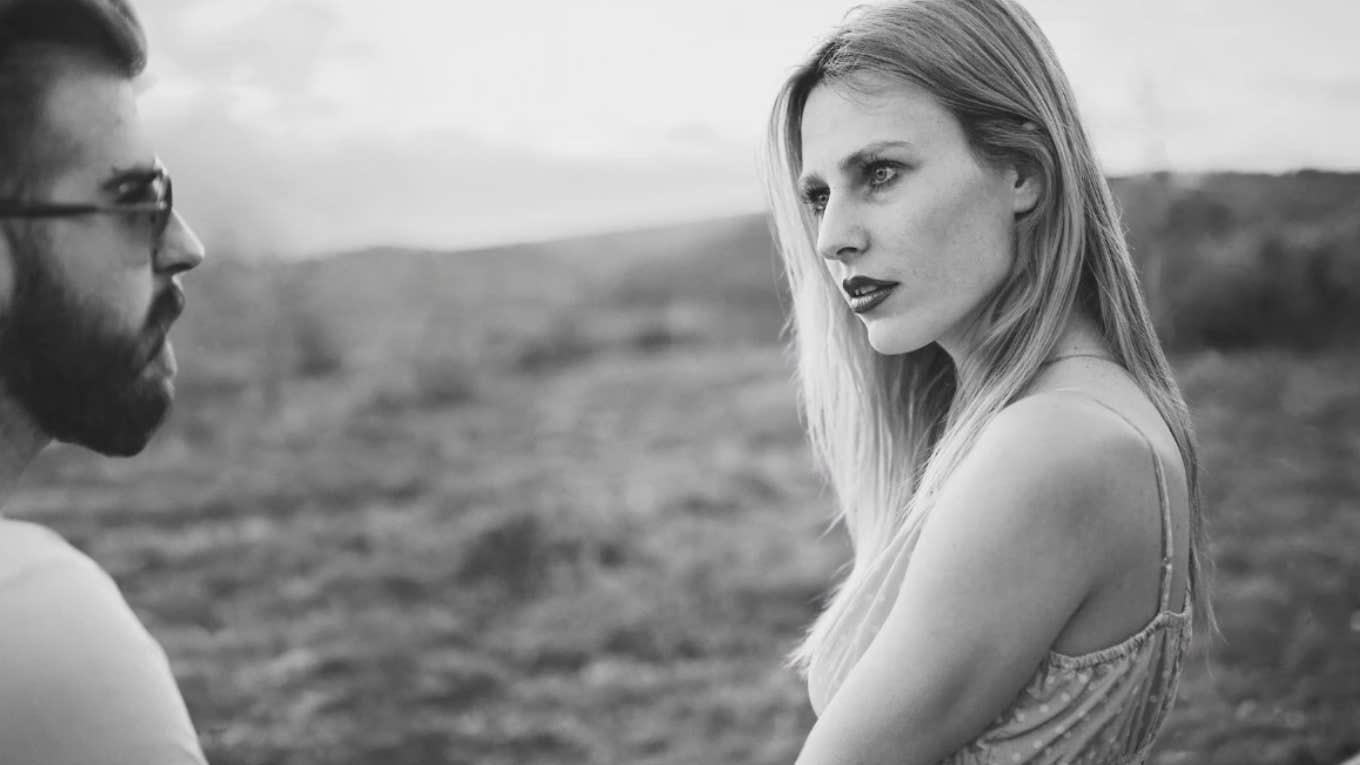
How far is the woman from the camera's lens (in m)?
1.58

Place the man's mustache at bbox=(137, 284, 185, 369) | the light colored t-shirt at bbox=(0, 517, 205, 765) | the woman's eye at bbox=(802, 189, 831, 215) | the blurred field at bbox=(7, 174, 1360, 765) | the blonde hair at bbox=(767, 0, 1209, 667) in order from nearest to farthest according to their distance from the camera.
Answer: the light colored t-shirt at bbox=(0, 517, 205, 765) < the man's mustache at bbox=(137, 284, 185, 369) < the blonde hair at bbox=(767, 0, 1209, 667) < the woman's eye at bbox=(802, 189, 831, 215) < the blurred field at bbox=(7, 174, 1360, 765)

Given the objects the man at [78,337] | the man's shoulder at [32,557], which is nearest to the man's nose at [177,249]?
the man at [78,337]

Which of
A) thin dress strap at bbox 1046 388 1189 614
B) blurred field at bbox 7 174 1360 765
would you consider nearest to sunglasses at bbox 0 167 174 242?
thin dress strap at bbox 1046 388 1189 614

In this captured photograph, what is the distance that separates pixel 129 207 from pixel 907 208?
112 centimetres

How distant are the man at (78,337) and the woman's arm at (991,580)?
0.91m

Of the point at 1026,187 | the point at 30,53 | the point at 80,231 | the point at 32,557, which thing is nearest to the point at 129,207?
the point at 80,231

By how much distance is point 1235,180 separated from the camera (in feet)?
35.7

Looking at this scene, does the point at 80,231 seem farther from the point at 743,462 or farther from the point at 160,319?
the point at 743,462

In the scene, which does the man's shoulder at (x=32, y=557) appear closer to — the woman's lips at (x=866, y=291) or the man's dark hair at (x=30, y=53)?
the man's dark hair at (x=30, y=53)

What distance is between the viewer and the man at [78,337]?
3.62ft

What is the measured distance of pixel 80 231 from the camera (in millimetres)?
1275

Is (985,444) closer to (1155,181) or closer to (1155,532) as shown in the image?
(1155,532)

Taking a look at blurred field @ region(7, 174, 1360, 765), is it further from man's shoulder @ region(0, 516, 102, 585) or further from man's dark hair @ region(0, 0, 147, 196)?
man's dark hair @ region(0, 0, 147, 196)

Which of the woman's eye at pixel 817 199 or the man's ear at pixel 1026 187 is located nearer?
the man's ear at pixel 1026 187
